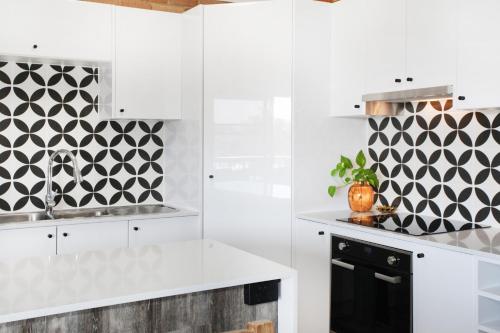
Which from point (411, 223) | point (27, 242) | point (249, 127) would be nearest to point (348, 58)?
point (249, 127)

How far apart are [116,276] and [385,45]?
7.40 feet

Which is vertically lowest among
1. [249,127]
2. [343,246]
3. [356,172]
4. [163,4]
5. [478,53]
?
[343,246]

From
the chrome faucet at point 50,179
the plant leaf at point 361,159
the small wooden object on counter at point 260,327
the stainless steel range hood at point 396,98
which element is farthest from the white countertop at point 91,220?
the small wooden object on counter at point 260,327

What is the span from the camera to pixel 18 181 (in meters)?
3.98

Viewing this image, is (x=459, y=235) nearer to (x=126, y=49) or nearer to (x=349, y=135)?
(x=349, y=135)

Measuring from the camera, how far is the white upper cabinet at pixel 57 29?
3.61 metres

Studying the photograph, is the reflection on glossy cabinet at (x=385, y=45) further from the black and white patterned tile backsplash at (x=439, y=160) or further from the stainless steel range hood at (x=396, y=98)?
the black and white patterned tile backsplash at (x=439, y=160)

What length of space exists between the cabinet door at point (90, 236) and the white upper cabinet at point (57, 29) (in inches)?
44.4

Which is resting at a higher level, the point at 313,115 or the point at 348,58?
the point at 348,58

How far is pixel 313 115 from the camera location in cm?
382

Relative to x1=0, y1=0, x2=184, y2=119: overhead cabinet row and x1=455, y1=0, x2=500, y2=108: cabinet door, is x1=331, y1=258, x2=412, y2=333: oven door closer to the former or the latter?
x1=455, y1=0, x2=500, y2=108: cabinet door

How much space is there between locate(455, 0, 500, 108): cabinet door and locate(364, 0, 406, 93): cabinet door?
0.41 meters

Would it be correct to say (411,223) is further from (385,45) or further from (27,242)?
(27,242)

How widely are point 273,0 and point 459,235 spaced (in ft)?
6.22
